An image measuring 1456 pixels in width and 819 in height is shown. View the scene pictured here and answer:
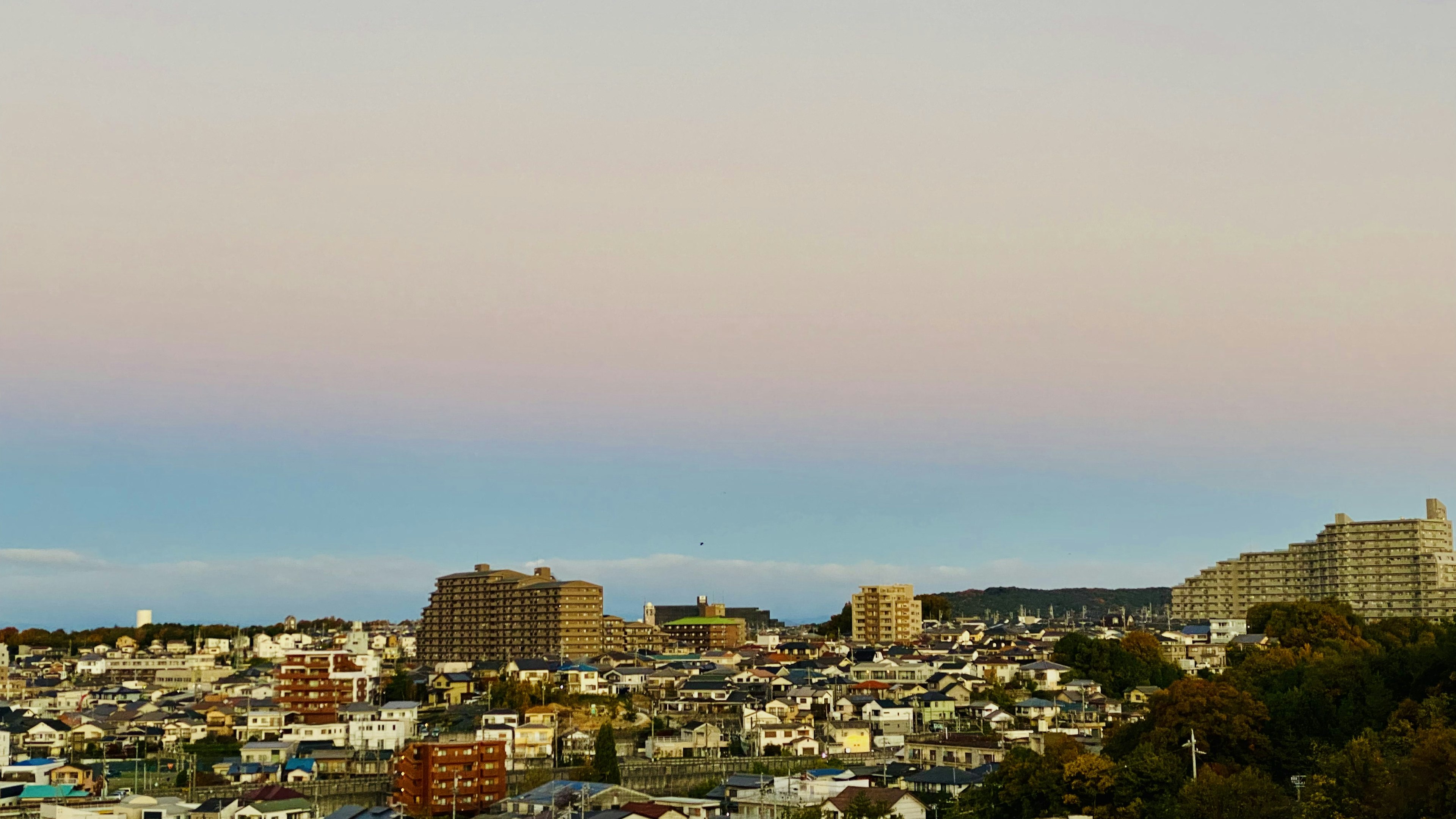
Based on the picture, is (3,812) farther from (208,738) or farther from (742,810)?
(742,810)

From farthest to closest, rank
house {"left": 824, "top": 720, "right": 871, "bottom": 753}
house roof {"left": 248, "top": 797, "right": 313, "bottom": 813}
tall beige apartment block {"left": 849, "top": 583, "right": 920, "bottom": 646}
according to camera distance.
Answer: tall beige apartment block {"left": 849, "top": 583, "right": 920, "bottom": 646}
house {"left": 824, "top": 720, "right": 871, "bottom": 753}
house roof {"left": 248, "top": 797, "right": 313, "bottom": 813}

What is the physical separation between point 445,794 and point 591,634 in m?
31.9

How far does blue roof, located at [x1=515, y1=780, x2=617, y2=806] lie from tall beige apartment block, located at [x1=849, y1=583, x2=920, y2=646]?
137 ft

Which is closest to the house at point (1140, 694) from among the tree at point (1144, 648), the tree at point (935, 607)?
the tree at point (1144, 648)

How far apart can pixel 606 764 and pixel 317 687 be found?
17.0 meters

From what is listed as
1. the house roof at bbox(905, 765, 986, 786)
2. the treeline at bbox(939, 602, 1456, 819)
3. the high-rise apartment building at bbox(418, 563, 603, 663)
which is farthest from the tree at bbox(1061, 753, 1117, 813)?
the high-rise apartment building at bbox(418, 563, 603, 663)

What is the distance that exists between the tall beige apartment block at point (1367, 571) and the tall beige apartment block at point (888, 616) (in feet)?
46.3

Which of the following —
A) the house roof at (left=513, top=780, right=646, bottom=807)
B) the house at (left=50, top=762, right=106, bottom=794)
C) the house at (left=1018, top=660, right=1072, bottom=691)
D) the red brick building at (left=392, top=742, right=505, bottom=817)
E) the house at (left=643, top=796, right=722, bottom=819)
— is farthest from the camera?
the house at (left=1018, top=660, right=1072, bottom=691)

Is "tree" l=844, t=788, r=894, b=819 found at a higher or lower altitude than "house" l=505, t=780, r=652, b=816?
higher

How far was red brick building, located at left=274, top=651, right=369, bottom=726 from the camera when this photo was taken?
46.8 meters

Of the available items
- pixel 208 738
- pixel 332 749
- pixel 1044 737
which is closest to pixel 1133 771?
pixel 1044 737

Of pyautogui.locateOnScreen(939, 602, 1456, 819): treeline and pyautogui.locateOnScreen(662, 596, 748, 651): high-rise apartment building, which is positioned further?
pyautogui.locateOnScreen(662, 596, 748, 651): high-rise apartment building

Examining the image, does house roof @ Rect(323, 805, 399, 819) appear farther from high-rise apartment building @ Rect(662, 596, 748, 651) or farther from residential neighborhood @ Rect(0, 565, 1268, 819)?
high-rise apartment building @ Rect(662, 596, 748, 651)

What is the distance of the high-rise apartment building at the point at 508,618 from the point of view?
207 ft
